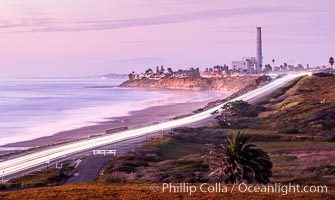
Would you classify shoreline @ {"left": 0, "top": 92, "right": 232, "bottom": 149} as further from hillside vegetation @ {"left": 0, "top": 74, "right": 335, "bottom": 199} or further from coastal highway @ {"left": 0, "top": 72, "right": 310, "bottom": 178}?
hillside vegetation @ {"left": 0, "top": 74, "right": 335, "bottom": 199}

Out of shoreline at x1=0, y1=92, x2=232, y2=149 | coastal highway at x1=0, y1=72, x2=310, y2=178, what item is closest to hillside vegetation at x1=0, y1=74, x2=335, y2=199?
coastal highway at x1=0, y1=72, x2=310, y2=178

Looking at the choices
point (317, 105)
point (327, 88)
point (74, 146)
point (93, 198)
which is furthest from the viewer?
point (327, 88)

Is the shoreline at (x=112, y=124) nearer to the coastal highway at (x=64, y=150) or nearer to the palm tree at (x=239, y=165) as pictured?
the coastal highway at (x=64, y=150)

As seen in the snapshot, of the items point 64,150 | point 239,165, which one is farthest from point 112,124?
point 239,165

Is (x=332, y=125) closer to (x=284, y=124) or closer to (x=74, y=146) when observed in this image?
A: (x=284, y=124)

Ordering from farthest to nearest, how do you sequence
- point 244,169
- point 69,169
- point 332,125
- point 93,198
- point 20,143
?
point 332,125, point 20,143, point 69,169, point 244,169, point 93,198

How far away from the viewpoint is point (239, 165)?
1195 inches

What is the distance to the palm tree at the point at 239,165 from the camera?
99.1 ft

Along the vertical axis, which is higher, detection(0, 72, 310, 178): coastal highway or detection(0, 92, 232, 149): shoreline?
detection(0, 72, 310, 178): coastal highway

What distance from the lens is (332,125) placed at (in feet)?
231

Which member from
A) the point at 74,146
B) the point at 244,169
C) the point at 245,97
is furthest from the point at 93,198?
the point at 245,97

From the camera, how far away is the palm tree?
99.1 ft

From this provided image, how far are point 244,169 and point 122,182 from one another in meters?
9.06

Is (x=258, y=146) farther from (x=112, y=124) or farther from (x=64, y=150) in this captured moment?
(x=112, y=124)
